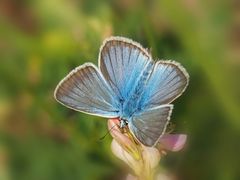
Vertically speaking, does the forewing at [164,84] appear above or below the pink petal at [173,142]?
above

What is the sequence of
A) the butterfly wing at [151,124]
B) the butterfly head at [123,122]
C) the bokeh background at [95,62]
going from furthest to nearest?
the bokeh background at [95,62], the butterfly head at [123,122], the butterfly wing at [151,124]

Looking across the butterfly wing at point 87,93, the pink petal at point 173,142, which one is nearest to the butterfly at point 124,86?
the butterfly wing at point 87,93

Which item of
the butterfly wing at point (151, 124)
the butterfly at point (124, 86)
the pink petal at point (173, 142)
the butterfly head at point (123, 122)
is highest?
the butterfly at point (124, 86)

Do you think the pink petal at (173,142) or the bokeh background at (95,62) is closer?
the pink petal at (173,142)

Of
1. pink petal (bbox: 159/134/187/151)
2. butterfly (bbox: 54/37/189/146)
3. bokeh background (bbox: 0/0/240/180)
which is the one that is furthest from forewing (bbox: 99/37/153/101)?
bokeh background (bbox: 0/0/240/180)

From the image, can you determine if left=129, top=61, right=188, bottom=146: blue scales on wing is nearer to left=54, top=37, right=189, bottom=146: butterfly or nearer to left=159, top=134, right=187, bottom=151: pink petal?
left=54, top=37, right=189, bottom=146: butterfly

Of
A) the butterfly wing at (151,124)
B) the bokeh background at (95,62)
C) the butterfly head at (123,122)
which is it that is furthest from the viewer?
the bokeh background at (95,62)

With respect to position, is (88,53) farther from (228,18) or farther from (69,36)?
(228,18)

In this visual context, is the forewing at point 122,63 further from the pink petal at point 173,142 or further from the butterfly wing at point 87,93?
the pink petal at point 173,142
